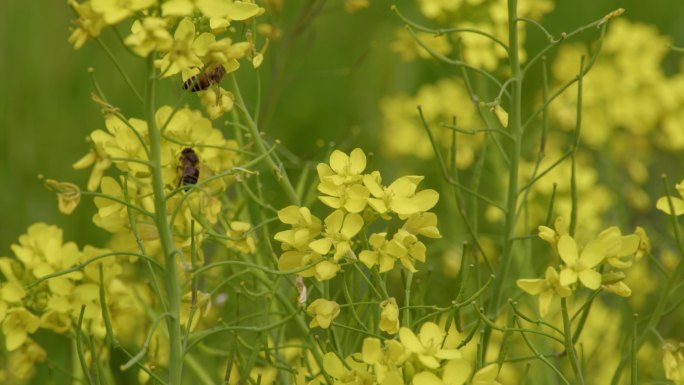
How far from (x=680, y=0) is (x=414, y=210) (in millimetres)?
2756

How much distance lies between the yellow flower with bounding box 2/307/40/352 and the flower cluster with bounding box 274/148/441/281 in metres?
0.41

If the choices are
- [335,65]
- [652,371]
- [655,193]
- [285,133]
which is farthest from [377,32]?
[652,371]

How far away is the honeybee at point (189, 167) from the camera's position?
1327 mm

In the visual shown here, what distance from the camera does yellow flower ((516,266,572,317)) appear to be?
47.6 inches

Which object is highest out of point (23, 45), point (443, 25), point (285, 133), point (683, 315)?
point (443, 25)

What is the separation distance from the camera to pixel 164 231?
3.95ft

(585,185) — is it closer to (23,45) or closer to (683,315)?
(683,315)

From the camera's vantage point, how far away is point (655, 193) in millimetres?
3133

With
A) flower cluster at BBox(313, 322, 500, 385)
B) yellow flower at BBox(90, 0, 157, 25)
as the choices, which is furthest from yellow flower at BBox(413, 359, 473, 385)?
yellow flower at BBox(90, 0, 157, 25)

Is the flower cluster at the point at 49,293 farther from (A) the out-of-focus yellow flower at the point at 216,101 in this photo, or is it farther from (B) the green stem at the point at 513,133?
(B) the green stem at the point at 513,133

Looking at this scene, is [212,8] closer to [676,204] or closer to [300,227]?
[300,227]

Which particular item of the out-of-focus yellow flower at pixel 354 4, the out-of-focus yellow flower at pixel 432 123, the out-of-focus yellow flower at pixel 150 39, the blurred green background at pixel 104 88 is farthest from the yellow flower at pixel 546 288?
the blurred green background at pixel 104 88

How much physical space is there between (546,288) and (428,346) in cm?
18

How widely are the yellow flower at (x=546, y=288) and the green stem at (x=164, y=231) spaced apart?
398 mm
